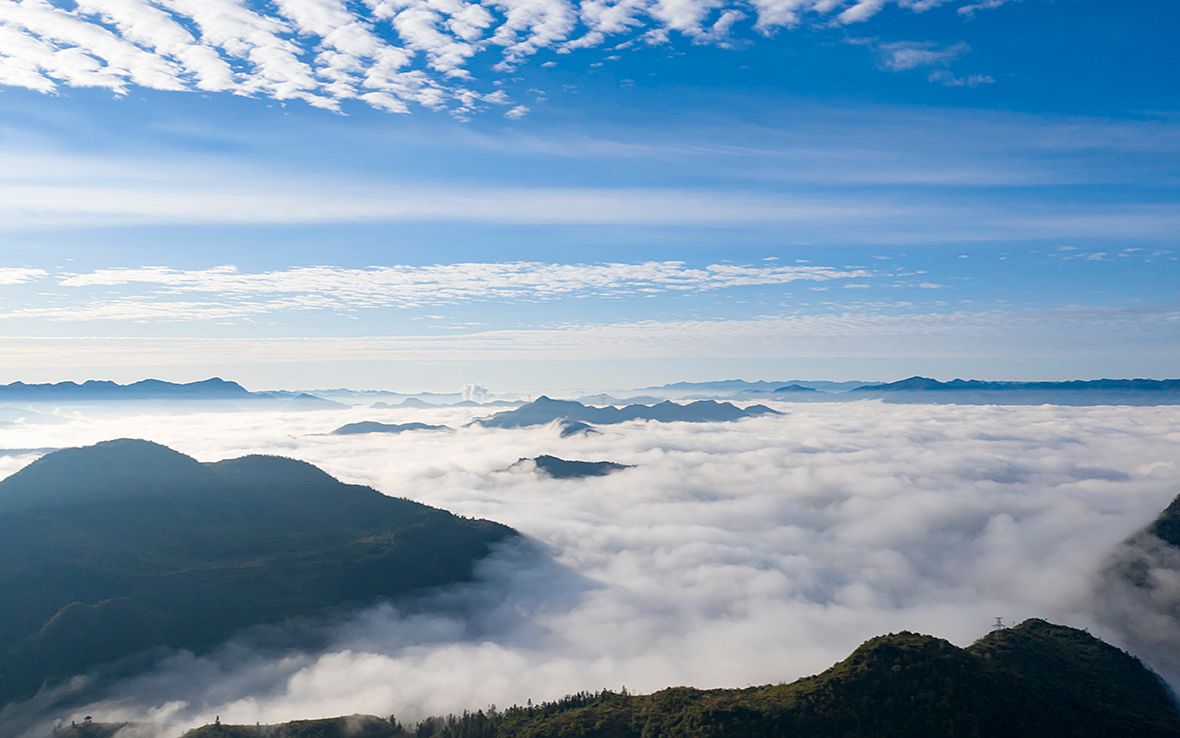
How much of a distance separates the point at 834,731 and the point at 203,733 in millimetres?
145723

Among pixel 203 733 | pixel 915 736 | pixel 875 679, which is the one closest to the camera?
pixel 915 736

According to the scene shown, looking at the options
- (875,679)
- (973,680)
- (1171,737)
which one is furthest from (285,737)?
(1171,737)

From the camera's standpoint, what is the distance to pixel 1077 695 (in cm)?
19288

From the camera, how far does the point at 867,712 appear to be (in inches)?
6334

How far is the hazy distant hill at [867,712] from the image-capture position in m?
A: 158

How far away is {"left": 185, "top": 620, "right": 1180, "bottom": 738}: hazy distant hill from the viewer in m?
158

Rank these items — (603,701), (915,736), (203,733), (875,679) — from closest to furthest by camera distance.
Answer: (915,736)
(875,679)
(203,733)
(603,701)

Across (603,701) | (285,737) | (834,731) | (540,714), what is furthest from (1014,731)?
(285,737)

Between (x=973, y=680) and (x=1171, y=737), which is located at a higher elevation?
(x=973, y=680)

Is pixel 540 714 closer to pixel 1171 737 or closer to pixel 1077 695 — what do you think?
pixel 1077 695

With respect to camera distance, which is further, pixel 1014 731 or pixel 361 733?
pixel 361 733

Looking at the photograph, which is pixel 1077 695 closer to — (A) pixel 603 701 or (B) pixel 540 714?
(A) pixel 603 701

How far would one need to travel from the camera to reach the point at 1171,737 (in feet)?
589

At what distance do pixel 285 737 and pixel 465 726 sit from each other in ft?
139
